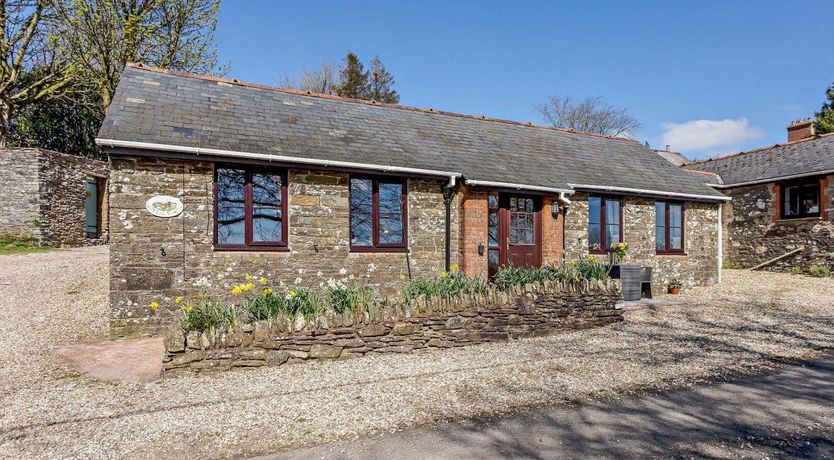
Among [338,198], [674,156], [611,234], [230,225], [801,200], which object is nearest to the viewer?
[230,225]

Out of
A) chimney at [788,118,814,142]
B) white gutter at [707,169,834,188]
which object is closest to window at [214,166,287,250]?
white gutter at [707,169,834,188]

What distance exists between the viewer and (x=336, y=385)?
5.21 meters

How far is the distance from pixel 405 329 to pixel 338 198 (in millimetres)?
3892

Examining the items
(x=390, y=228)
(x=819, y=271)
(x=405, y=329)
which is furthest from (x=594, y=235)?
(x=819, y=271)

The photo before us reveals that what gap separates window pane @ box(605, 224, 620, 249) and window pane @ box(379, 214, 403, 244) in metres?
6.28

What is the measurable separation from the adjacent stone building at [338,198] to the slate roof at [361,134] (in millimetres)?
55

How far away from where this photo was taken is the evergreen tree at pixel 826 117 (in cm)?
2642

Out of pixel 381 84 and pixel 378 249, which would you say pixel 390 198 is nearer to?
pixel 378 249

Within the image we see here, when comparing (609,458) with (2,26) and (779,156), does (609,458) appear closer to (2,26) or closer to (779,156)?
(779,156)

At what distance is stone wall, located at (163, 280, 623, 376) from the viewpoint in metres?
5.68

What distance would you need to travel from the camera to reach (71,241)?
18.2 metres

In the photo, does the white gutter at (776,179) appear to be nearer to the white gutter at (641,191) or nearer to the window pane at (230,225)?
the white gutter at (641,191)

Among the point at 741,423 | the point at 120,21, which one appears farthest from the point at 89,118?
the point at 741,423

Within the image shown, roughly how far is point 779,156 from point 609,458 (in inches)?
789
